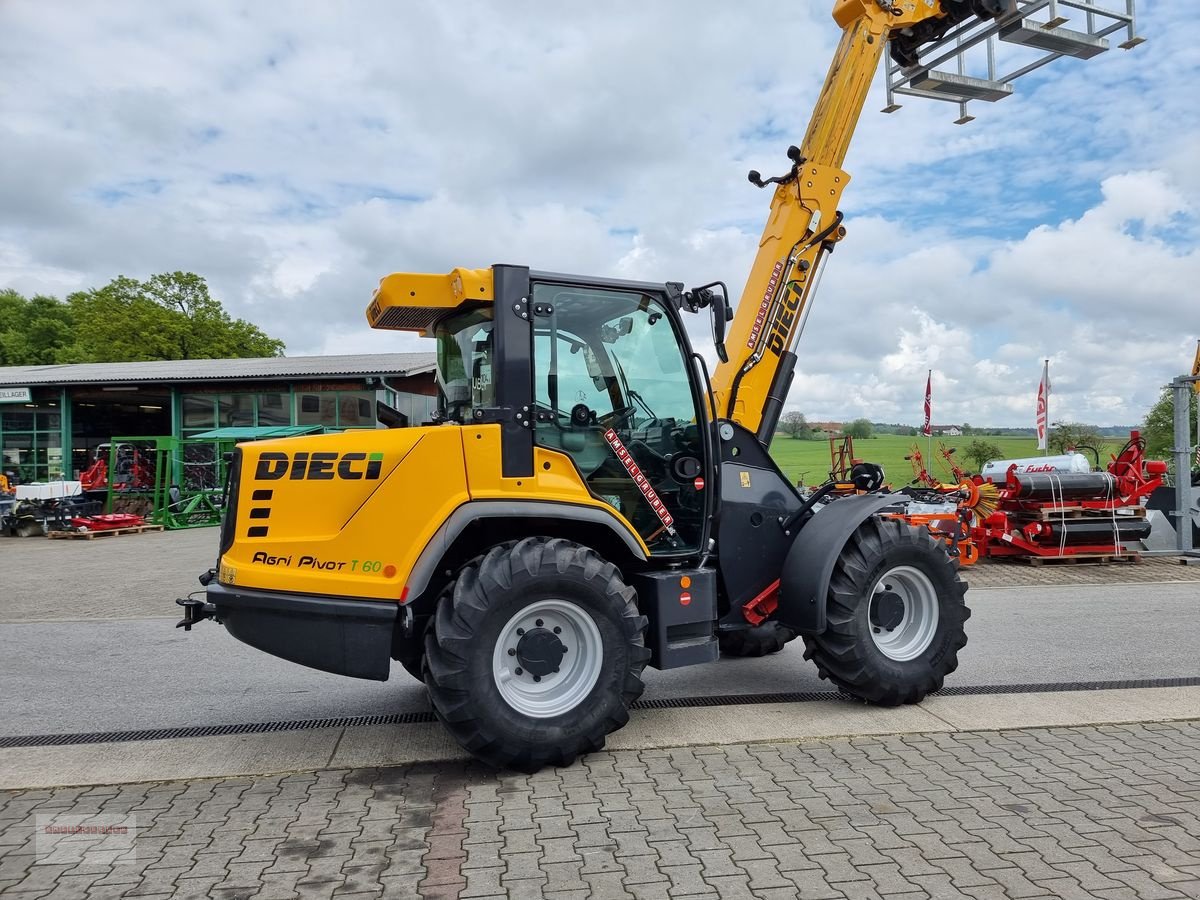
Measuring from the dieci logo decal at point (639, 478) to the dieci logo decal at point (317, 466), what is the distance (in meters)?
1.29

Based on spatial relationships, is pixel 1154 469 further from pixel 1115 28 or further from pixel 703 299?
pixel 703 299

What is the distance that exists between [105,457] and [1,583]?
1493 centimetres

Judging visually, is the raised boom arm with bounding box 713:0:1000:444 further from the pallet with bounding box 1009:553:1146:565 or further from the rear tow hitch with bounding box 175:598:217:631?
the pallet with bounding box 1009:553:1146:565

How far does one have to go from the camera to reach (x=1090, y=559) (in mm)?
12266

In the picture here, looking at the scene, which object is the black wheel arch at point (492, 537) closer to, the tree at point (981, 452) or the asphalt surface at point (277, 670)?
the asphalt surface at point (277, 670)

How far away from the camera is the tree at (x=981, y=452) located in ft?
62.8

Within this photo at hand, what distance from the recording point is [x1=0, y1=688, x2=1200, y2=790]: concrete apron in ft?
14.4

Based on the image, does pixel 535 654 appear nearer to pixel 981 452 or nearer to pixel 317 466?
pixel 317 466

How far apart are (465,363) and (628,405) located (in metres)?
0.97

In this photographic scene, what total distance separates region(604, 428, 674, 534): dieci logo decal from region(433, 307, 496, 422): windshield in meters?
0.73

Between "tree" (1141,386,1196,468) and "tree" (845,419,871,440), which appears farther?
"tree" (1141,386,1196,468)

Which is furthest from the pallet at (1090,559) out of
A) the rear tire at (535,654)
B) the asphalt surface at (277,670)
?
the rear tire at (535,654)

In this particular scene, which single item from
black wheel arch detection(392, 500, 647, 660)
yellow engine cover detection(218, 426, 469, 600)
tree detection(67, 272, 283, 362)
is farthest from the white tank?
tree detection(67, 272, 283, 362)

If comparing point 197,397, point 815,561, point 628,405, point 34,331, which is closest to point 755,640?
point 815,561
